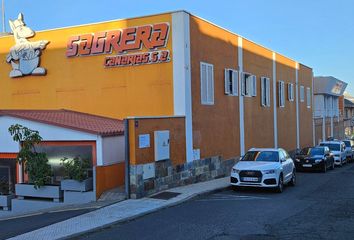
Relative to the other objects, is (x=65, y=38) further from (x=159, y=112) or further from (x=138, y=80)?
(x=159, y=112)

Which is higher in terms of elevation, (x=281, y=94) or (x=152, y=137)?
(x=281, y=94)

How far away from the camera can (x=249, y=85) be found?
991 inches

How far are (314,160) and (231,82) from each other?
7.26 meters

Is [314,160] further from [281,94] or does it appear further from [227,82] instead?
[227,82]

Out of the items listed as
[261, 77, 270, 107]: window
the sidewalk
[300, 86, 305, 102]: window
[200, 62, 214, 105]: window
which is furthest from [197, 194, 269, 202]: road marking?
[300, 86, 305, 102]: window

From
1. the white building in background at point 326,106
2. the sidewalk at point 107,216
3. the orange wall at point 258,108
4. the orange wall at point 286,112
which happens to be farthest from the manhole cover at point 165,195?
the white building in background at point 326,106

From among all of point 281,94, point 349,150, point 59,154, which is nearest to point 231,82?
point 281,94

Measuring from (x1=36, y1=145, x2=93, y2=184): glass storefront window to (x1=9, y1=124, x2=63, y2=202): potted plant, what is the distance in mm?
691

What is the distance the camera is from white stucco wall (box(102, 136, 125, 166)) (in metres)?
15.0

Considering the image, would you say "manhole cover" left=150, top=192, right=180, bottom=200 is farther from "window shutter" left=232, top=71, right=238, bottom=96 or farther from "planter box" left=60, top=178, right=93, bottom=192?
"window shutter" left=232, top=71, right=238, bottom=96

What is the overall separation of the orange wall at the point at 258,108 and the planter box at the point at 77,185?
40.1 feet

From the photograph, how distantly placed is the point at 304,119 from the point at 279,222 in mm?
29419

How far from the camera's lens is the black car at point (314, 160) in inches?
999

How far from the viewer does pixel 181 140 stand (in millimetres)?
17250
